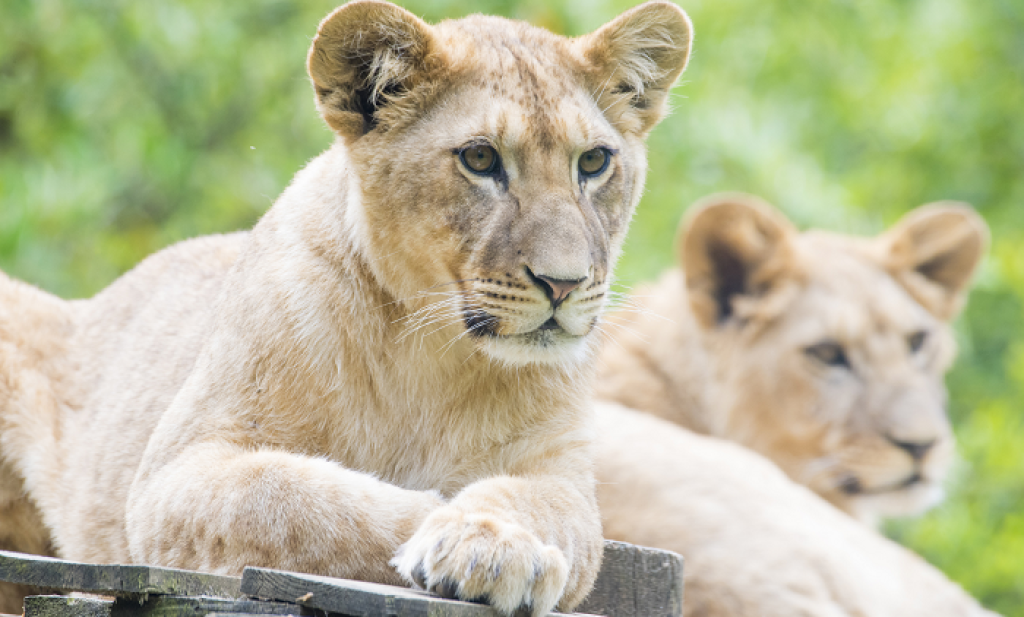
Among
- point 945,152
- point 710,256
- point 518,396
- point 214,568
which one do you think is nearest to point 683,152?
point 710,256

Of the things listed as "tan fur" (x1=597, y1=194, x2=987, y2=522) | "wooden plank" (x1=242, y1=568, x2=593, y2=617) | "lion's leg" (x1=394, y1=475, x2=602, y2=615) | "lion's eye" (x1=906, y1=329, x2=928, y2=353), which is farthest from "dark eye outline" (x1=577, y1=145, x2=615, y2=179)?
"lion's eye" (x1=906, y1=329, x2=928, y2=353)

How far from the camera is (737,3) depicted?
1228cm

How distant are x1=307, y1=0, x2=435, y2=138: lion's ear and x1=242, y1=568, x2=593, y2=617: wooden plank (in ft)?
4.69

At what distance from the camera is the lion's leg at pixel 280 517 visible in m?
2.57

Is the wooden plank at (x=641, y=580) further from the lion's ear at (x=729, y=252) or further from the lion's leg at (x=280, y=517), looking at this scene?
the lion's ear at (x=729, y=252)

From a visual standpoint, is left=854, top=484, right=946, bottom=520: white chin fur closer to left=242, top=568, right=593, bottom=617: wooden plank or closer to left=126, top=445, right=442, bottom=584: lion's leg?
left=126, top=445, right=442, bottom=584: lion's leg

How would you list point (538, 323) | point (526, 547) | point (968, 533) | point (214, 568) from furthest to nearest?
point (968, 533) < point (538, 323) < point (214, 568) < point (526, 547)

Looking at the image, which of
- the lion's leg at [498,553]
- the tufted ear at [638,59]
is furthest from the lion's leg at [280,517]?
the tufted ear at [638,59]

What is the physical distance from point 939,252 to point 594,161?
14.7 ft

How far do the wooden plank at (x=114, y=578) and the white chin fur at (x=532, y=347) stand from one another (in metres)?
0.89

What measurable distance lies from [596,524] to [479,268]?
718 millimetres

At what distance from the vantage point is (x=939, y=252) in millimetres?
6961

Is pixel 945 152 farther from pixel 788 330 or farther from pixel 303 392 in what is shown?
pixel 303 392

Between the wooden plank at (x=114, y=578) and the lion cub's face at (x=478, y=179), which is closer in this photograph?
the wooden plank at (x=114, y=578)
